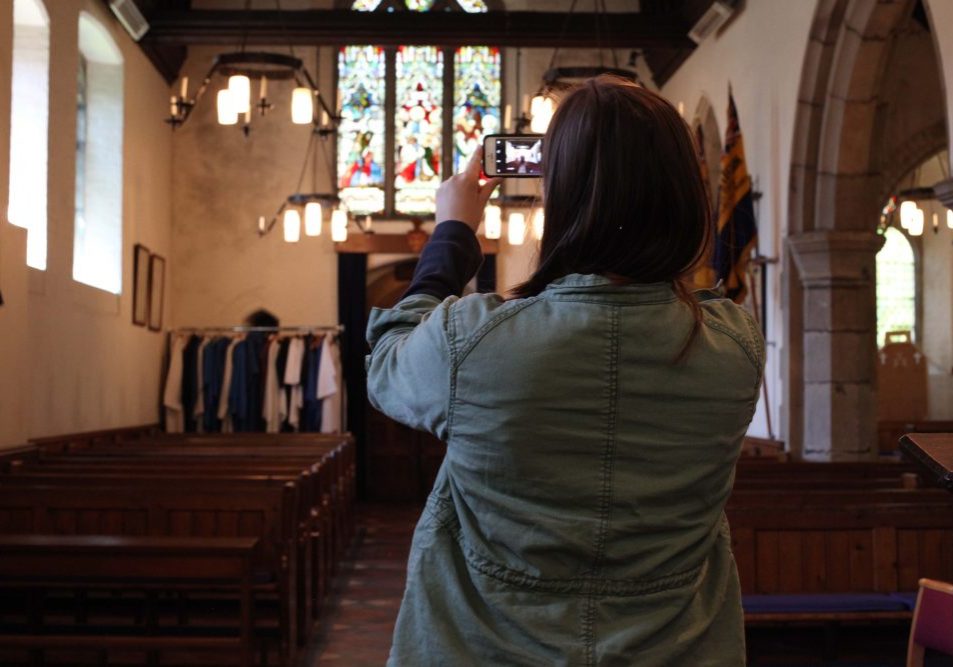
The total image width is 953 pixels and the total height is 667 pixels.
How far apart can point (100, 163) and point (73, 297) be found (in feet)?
6.20

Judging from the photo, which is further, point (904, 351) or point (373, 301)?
point (373, 301)

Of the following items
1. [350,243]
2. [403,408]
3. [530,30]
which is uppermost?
[530,30]

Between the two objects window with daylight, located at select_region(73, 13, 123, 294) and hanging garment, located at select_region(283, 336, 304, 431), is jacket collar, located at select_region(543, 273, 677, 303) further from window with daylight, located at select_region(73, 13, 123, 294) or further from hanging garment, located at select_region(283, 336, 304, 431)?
hanging garment, located at select_region(283, 336, 304, 431)

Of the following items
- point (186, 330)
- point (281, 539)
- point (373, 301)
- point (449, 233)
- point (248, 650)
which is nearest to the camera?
point (449, 233)

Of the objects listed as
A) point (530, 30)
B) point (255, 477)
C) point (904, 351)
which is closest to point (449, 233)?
point (255, 477)

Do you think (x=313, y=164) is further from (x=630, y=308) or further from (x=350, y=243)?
(x=630, y=308)

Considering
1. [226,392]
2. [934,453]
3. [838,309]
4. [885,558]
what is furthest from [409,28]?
[934,453]

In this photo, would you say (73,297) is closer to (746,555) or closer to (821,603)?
(746,555)

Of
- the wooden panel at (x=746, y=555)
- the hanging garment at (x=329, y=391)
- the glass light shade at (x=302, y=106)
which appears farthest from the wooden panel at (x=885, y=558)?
the hanging garment at (x=329, y=391)

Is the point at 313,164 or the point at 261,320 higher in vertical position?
the point at 313,164

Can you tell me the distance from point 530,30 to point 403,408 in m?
11.1

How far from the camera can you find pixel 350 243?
1405cm

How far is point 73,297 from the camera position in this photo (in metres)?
9.98

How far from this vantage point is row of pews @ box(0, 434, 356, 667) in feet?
14.7
